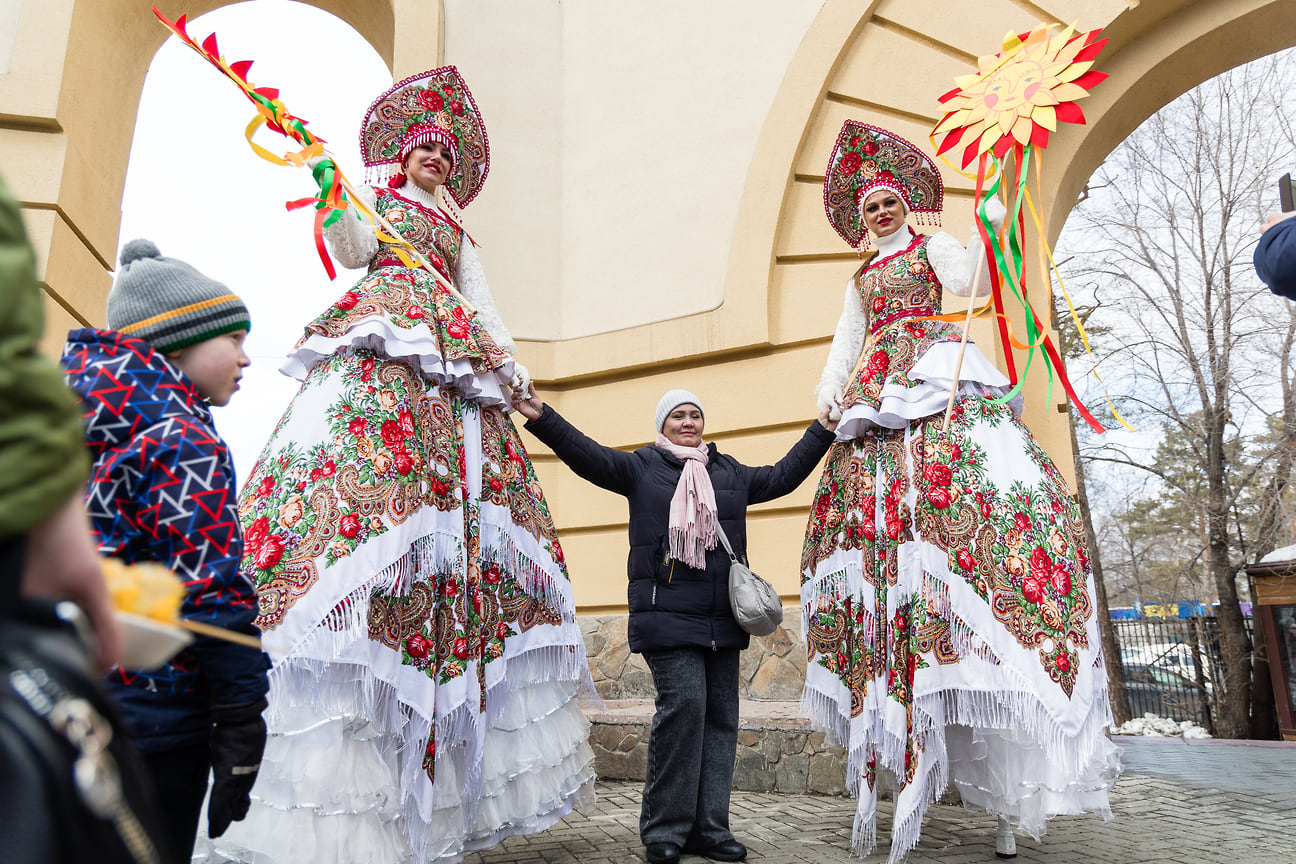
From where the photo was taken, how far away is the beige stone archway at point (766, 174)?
515 cm

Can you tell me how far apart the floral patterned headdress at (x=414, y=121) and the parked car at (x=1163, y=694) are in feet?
43.7

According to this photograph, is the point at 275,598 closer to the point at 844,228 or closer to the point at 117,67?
the point at 844,228

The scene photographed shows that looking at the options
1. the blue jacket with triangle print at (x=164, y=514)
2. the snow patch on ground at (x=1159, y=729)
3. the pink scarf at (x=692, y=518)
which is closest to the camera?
the blue jacket with triangle print at (x=164, y=514)

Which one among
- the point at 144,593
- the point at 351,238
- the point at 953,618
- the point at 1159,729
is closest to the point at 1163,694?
the point at 1159,729

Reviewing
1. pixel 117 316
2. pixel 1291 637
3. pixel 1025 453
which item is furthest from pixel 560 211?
pixel 1291 637

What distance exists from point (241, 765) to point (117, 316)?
89cm

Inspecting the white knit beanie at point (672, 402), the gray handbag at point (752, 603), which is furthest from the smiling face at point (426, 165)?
the gray handbag at point (752, 603)

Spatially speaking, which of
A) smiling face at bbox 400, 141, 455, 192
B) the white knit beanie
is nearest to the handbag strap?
the white knit beanie

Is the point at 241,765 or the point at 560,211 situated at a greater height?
the point at 560,211

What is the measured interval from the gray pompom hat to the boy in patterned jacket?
7 centimetres

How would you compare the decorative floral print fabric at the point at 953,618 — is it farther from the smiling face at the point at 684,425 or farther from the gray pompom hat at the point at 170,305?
the gray pompom hat at the point at 170,305

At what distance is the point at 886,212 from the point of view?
3.77 meters

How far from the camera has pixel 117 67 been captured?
19.4ft

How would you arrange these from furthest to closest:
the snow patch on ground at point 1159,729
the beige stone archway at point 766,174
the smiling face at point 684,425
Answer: the snow patch on ground at point 1159,729 < the beige stone archway at point 766,174 < the smiling face at point 684,425
